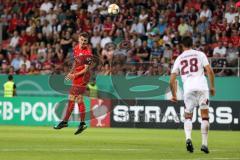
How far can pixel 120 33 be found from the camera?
33.7 metres

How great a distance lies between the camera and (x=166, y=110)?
29125 mm

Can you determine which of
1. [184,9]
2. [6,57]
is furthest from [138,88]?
[6,57]

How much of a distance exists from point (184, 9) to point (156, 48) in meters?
2.36

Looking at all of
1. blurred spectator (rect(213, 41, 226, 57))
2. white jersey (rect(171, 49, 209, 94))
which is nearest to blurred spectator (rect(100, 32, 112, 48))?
blurred spectator (rect(213, 41, 226, 57))

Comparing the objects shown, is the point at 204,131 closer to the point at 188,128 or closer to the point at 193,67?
the point at 188,128

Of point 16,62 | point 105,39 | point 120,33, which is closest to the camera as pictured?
point 120,33

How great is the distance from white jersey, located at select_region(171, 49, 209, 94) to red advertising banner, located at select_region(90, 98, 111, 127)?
537 inches

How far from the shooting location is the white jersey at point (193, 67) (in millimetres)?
16266

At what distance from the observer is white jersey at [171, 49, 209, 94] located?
640 inches

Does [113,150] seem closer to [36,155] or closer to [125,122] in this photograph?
[36,155]

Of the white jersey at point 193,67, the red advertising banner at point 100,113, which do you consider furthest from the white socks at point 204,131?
the red advertising banner at point 100,113

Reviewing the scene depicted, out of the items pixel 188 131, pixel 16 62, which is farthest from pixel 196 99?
pixel 16 62

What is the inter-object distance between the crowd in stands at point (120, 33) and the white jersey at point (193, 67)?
13.5m

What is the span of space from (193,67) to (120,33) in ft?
57.4
